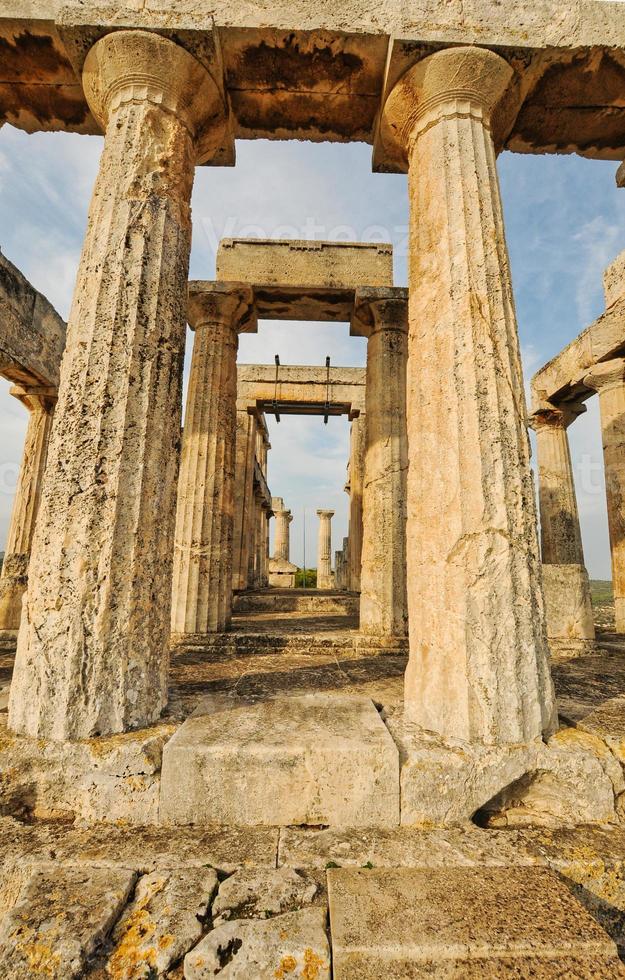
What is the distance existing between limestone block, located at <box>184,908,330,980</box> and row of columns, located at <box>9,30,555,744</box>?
4.05 feet

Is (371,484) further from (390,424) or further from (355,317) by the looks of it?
(355,317)

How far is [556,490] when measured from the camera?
1120 centimetres

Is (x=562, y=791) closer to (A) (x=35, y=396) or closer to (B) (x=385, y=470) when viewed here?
(B) (x=385, y=470)

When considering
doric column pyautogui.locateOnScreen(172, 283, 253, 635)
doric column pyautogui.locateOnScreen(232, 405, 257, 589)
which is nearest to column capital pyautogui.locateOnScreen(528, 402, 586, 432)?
doric column pyautogui.locateOnScreen(232, 405, 257, 589)

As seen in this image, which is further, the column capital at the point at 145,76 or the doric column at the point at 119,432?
the column capital at the point at 145,76

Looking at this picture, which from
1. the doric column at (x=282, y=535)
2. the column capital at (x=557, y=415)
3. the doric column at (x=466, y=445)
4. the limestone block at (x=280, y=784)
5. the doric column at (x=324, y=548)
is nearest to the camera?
the limestone block at (x=280, y=784)

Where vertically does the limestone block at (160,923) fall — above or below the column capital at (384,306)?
below

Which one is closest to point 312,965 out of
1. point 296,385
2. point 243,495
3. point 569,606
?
point 569,606

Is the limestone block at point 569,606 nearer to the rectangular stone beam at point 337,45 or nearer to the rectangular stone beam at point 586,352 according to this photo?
the rectangular stone beam at point 586,352

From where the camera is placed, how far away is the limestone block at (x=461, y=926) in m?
1.32

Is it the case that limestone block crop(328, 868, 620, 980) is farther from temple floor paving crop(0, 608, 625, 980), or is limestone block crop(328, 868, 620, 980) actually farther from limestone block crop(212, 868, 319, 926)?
limestone block crop(212, 868, 319, 926)

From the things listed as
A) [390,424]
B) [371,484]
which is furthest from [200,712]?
[390,424]

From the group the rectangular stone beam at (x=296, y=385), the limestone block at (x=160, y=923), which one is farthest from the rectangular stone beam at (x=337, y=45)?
the rectangular stone beam at (x=296, y=385)

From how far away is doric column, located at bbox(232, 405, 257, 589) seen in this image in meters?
11.7
